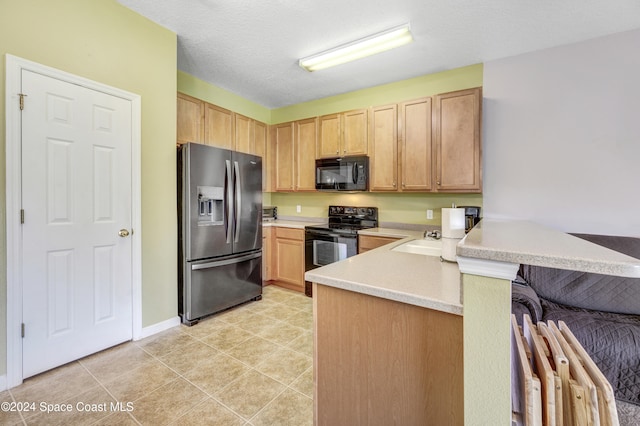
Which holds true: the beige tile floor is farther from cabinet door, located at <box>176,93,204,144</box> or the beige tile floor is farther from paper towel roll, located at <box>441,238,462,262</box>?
cabinet door, located at <box>176,93,204,144</box>

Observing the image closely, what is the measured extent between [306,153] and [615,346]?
341 cm

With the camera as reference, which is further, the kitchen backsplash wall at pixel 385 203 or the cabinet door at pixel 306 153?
the cabinet door at pixel 306 153

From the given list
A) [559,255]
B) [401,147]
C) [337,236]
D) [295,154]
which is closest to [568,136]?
[401,147]

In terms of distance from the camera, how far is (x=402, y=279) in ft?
3.75

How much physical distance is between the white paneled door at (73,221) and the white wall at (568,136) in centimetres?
357

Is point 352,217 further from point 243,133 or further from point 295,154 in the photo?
point 243,133

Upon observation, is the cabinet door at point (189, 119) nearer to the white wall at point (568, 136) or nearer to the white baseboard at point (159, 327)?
the white baseboard at point (159, 327)

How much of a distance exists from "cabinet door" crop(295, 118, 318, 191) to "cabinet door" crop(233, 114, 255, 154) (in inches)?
26.3

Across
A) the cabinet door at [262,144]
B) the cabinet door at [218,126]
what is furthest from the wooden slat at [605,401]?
the cabinet door at [262,144]

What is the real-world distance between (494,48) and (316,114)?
88.9 inches

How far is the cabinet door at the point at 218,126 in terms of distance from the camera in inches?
128

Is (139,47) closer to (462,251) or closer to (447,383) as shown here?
(462,251)

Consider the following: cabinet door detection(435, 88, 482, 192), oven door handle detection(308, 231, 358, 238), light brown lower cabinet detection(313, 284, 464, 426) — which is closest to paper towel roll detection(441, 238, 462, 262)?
light brown lower cabinet detection(313, 284, 464, 426)

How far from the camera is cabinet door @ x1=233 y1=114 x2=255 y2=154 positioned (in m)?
3.65
